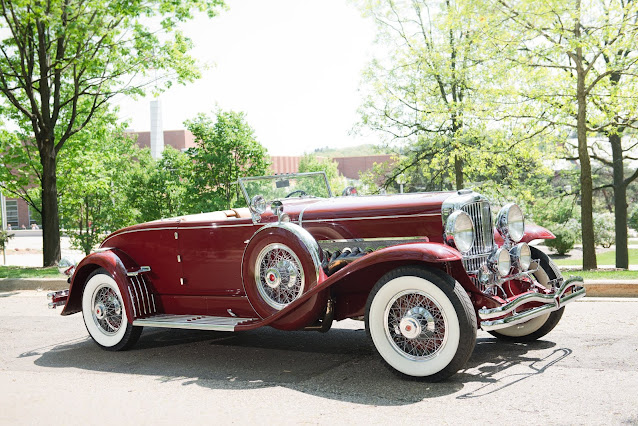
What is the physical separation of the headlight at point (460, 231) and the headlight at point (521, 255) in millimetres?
515

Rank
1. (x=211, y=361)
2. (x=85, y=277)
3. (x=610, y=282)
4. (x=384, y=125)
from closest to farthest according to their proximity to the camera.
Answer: (x=211, y=361) < (x=85, y=277) < (x=610, y=282) < (x=384, y=125)

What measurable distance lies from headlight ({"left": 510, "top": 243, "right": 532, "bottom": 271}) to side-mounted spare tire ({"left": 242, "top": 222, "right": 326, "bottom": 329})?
1608mm

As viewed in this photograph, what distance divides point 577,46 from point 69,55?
36.3 feet

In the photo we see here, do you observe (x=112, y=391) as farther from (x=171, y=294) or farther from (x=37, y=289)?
(x=37, y=289)

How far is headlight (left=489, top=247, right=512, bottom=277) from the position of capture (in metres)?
5.16

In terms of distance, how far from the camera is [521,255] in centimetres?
542

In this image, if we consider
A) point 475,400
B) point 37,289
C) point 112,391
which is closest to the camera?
point 475,400

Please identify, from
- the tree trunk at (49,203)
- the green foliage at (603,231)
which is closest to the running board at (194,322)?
the tree trunk at (49,203)

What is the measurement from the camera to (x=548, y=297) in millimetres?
4910

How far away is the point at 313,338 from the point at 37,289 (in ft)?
23.7

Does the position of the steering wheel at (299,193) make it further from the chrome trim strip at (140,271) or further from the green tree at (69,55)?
the green tree at (69,55)

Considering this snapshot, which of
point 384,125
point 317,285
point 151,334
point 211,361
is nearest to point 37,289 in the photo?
point 151,334

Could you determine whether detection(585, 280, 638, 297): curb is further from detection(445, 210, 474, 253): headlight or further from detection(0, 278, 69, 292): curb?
detection(0, 278, 69, 292): curb

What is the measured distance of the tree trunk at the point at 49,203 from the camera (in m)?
14.8
